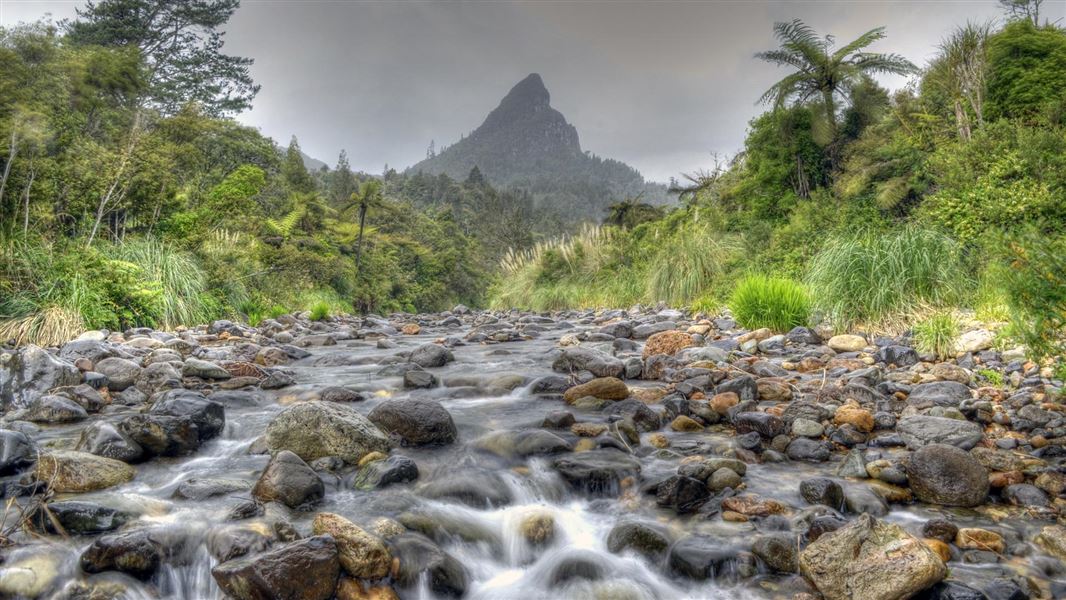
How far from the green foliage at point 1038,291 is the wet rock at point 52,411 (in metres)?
6.48

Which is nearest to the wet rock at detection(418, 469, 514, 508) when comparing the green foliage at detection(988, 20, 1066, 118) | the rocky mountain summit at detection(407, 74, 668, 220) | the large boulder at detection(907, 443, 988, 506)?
the large boulder at detection(907, 443, 988, 506)

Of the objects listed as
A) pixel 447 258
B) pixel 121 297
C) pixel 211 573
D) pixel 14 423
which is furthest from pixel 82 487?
pixel 447 258

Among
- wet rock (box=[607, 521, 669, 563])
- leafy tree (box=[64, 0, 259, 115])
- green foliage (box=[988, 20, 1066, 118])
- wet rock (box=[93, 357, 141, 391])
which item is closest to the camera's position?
wet rock (box=[607, 521, 669, 563])

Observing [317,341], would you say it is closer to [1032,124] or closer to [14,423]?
[14,423]

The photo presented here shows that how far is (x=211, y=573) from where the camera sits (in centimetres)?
258

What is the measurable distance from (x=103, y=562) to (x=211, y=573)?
0.46m

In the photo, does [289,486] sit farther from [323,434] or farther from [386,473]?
[323,434]

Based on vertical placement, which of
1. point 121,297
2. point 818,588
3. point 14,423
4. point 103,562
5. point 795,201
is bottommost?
point 818,588

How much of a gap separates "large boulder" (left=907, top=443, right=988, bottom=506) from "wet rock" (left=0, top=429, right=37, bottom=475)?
16.9ft

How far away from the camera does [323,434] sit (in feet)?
12.6

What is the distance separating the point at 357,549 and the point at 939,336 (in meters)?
5.73

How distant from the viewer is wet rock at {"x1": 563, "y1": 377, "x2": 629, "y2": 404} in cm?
510

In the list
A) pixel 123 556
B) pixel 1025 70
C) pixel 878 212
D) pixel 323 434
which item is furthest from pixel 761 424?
pixel 1025 70

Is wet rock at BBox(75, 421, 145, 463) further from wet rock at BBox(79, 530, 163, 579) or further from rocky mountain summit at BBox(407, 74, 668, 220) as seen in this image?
rocky mountain summit at BBox(407, 74, 668, 220)
